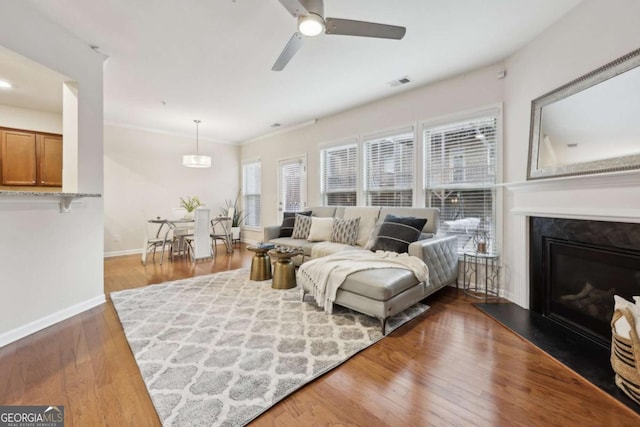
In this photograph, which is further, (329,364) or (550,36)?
(550,36)

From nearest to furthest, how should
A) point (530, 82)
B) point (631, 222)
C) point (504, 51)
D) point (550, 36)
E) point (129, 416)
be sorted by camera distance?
point (129, 416) → point (631, 222) → point (550, 36) → point (530, 82) → point (504, 51)

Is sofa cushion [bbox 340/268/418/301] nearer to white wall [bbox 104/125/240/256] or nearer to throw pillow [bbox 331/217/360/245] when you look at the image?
throw pillow [bbox 331/217/360/245]

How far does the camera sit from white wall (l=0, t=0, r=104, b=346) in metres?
2.14

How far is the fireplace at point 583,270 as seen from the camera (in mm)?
1888

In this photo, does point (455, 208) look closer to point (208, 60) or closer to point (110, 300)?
point (208, 60)

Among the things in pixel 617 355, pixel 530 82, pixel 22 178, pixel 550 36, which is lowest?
pixel 617 355

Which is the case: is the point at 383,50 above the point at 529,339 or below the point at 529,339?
above

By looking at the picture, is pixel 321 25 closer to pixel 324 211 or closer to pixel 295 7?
pixel 295 7

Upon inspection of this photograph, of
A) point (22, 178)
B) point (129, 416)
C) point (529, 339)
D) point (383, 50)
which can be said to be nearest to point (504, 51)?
point (383, 50)

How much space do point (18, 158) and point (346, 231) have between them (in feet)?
16.7

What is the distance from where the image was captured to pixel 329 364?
181 centimetres

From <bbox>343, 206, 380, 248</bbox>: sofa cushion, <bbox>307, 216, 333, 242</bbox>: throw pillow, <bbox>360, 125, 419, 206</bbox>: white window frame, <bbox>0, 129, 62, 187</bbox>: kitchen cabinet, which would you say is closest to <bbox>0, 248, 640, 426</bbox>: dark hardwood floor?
<bbox>343, 206, 380, 248</bbox>: sofa cushion

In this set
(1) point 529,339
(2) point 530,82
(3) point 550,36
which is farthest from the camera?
(2) point 530,82

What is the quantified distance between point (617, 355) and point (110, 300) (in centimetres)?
435
